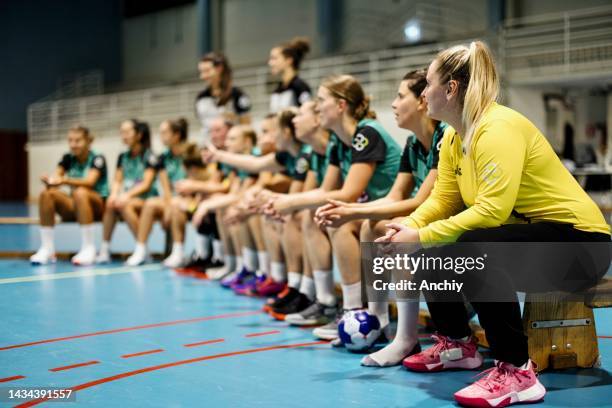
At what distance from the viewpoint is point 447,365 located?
2.92 metres

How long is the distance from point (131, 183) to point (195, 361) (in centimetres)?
467

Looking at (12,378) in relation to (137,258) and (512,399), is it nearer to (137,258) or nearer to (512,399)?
(512,399)

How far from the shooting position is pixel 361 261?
368cm

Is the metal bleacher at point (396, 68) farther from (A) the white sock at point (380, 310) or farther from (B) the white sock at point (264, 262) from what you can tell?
(A) the white sock at point (380, 310)

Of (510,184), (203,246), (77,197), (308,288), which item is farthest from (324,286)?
(77,197)

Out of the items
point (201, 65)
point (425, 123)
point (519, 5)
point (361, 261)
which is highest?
point (519, 5)

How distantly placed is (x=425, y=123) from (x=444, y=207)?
1.97 ft

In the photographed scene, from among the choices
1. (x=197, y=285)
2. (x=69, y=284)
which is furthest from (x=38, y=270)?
(x=197, y=285)

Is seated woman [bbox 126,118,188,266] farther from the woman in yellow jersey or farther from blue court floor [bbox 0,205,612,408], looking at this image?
the woman in yellow jersey

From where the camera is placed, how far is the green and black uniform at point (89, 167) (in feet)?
23.9

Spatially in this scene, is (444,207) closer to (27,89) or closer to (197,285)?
(197,285)

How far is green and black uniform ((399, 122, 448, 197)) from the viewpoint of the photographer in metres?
3.14

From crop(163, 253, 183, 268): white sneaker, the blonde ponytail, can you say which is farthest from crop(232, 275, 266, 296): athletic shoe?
the blonde ponytail

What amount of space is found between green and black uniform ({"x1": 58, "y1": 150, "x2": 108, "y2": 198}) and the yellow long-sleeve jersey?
5.36 m
